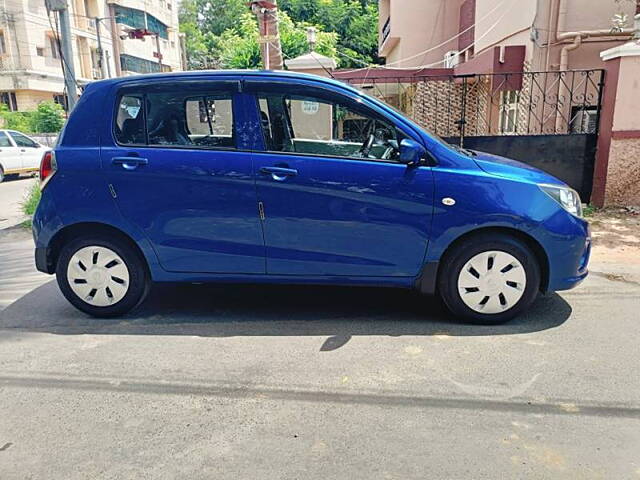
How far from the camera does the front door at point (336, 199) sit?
403 cm

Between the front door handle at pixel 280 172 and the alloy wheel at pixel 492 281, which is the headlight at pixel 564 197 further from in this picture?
the front door handle at pixel 280 172

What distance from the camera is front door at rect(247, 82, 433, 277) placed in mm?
4031

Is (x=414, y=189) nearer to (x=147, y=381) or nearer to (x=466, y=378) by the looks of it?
(x=466, y=378)

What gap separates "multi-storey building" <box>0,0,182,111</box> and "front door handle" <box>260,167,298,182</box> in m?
24.1

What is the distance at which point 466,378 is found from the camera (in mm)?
3426

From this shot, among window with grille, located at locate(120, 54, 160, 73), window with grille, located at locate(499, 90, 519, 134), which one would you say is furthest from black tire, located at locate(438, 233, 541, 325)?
window with grille, located at locate(120, 54, 160, 73)

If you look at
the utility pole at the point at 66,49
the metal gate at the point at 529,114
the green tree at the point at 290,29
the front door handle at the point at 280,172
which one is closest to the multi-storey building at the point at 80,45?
the green tree at the point at 290,29

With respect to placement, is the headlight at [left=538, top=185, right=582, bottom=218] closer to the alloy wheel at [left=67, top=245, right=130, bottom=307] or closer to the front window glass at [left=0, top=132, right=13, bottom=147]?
the alloy wheel at [left=67, top=245, right=130, bottom=307]

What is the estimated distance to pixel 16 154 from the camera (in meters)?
16.5

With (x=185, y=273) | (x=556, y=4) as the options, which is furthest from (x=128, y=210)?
(x=556, y=4)

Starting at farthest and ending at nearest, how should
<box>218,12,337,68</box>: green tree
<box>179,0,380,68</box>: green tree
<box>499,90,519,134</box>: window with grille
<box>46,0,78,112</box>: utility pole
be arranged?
<box>179,0,380,68</box>: green tree < <box>218,12,337,68</box>: green tree < <box>499,90,519,134</box>: window with grille < <box>46,0,78,112</box>: utility pole

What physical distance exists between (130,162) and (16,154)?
1465 cm

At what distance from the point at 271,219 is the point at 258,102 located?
2.97 ft

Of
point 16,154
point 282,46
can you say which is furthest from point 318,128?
point 282,46
